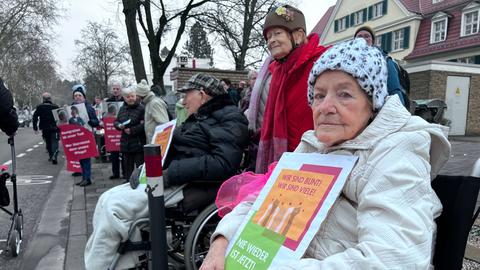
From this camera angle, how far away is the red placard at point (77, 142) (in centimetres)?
671

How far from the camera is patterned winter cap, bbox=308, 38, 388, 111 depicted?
1.37 metres

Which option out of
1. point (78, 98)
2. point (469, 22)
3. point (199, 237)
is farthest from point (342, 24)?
point (199, 237)

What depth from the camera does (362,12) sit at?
98.8 feet

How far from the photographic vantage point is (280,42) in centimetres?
254

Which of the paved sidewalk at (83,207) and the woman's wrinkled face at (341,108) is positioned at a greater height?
the woman's wrinkled face at (341,108)

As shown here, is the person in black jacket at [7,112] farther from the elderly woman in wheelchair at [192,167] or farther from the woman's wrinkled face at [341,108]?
the woman's wrinkled face at [341,108]

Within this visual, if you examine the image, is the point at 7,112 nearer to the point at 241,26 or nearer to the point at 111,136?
the point at 111,136

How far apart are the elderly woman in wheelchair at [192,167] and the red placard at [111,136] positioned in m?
4.55

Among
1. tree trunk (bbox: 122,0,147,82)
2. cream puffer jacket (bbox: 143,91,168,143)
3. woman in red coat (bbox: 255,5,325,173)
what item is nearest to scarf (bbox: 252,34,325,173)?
woman in red coat (bbox: 255,5,325,173)

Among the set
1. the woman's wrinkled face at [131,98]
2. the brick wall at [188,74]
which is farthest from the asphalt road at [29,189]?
the brick wall at [188,74]

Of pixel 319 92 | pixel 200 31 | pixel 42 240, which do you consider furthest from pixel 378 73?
pixel 200 31

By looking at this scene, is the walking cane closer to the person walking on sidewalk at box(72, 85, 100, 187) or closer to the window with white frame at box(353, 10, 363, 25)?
the person walking on sidewalk at box(72, 85, 100, 187)

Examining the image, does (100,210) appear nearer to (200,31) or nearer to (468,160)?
(468,160)

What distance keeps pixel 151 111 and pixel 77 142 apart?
207 centimetres
